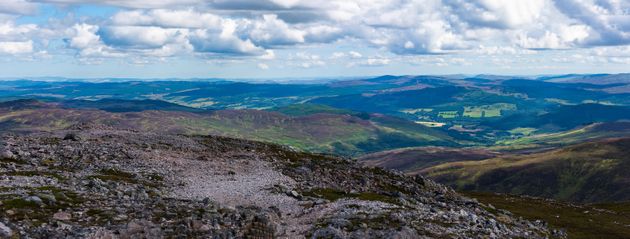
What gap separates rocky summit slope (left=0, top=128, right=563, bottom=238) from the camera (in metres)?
38.2

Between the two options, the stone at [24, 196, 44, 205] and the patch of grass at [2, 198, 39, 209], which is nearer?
the patch of grass at [2, 198, 39, 209]

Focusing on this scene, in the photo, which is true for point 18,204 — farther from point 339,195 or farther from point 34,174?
point 339,195

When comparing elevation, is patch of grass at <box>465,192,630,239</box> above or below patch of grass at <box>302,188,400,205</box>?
below

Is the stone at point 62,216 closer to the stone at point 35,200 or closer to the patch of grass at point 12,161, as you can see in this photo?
the stone at point 35,200

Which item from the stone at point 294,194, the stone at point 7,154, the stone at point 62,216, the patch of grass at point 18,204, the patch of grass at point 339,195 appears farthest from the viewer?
the patch of grass at point 339,195

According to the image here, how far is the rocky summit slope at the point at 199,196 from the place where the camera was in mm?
38188

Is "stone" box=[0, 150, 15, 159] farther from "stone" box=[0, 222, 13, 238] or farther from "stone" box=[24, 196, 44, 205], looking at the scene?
"stone" box=[0, 222, 13, 238]

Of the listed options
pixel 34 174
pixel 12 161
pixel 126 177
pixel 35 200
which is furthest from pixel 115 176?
pixel 35 200

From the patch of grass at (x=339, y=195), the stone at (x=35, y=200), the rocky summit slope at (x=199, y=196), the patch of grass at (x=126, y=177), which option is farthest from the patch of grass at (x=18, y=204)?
the patch of grass at (x=339, y=195)

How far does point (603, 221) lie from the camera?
286 ft

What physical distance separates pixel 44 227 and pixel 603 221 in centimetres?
8476

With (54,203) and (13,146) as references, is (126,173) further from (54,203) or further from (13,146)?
(54,203)

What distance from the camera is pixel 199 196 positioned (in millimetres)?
55188

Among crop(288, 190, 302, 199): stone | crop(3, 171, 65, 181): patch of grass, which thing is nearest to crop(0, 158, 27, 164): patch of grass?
crop(3, 171, 65, 181): patch of grass
